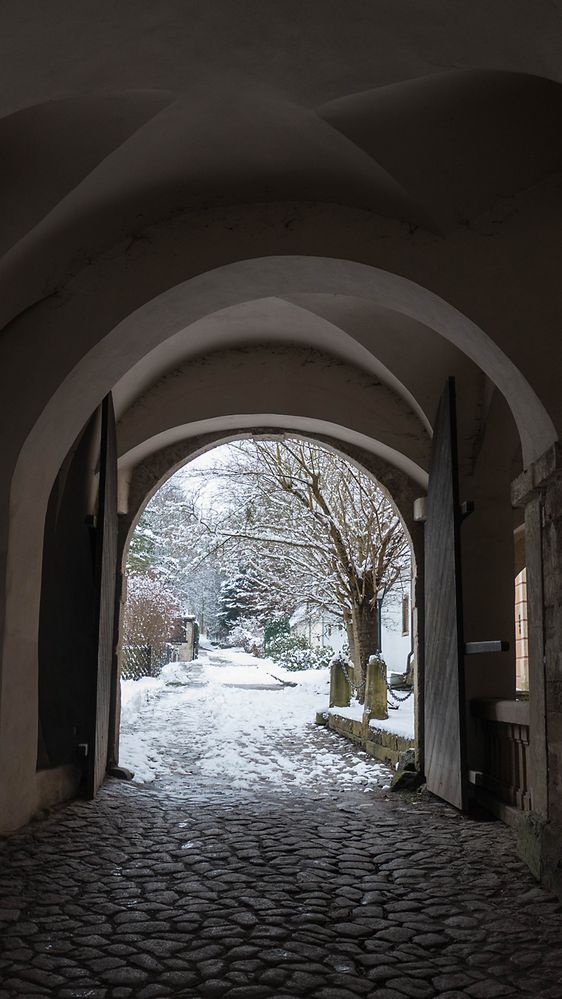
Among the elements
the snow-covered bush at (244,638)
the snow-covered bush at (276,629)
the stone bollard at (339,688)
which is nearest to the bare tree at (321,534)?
the stone bollard at (339,688)

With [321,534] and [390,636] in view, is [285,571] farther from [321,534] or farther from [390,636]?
[390,636]

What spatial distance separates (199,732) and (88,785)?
5.57m

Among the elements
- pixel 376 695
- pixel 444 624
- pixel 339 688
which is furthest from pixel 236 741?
pixel 444 624

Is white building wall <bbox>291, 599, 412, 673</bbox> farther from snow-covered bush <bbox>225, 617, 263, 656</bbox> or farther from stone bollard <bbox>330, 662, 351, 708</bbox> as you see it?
stone bollard <bbox>330, 662, 351, 708</bbox>

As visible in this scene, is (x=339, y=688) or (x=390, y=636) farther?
(x=390, y=636)

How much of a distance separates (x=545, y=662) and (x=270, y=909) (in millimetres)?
1716

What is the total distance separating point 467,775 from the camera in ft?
18.4

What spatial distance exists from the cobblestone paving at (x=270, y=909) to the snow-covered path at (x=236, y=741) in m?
1.65

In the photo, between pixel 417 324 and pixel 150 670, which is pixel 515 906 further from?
pixel 150 670

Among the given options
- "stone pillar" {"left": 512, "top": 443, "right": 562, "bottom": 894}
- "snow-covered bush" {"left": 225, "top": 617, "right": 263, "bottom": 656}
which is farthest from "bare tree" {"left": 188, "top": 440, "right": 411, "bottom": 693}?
"snow-covered bush" {"left": 225, "top": 617, "right": 263, "bottom": 656}

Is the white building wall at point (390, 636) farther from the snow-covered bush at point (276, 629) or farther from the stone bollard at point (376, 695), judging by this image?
the stone bollard at point (376, 695)

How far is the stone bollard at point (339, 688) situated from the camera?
1349 centimetres

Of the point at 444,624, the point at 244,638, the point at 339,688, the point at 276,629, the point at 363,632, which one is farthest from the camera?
the point at 244,638

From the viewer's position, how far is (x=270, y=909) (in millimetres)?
3600
